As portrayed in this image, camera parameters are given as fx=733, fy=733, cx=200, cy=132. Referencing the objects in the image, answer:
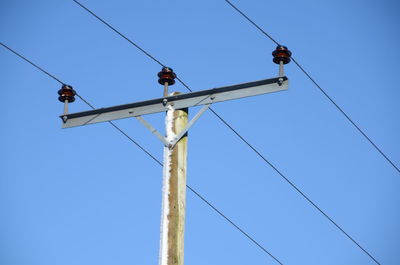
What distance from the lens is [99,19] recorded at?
9.16 metres

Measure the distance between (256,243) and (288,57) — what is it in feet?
10.2

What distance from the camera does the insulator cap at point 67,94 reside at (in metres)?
8.44

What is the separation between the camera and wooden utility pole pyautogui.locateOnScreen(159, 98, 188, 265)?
6727 millimetres

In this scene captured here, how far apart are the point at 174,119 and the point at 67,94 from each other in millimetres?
1575

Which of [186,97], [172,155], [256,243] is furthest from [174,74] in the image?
[256,243]

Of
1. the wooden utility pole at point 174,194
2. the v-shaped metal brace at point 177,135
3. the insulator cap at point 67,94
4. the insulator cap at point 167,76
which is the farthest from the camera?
the insulator cap at point 67,94

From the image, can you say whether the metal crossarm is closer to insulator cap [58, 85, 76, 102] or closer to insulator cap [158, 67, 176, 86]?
insulator cap [158, 67, 176, 86]

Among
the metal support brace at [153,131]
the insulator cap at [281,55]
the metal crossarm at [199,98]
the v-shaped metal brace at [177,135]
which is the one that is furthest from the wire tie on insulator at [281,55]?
the metal support brace at [153,131]

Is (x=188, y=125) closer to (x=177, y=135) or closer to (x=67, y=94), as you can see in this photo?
(x=177, y=135)

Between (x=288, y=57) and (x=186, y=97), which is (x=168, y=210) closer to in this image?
(x=186, y=97)

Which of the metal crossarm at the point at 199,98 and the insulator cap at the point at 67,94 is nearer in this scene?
the metal crossarm at the point at 199,98

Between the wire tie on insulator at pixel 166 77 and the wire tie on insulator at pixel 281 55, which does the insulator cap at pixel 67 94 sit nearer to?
A: the wire tie on insulator at pixel 166 77

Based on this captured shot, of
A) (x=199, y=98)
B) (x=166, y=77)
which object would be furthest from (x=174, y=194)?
(x=166, y=77)

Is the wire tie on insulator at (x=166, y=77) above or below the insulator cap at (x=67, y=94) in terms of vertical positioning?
below
